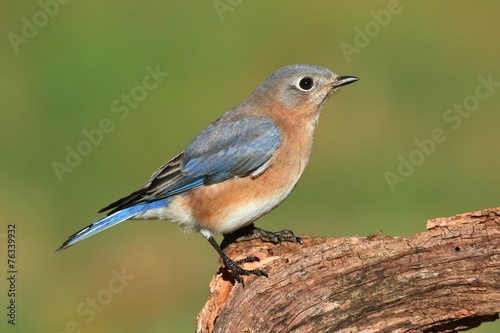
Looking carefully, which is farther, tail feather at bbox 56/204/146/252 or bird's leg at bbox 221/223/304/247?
tail feather at bbox 56/204/146/252

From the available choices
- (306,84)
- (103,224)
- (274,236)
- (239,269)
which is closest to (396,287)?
(239,269)

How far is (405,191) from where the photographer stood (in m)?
15.2

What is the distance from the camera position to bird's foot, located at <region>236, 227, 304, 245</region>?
31.0 feet

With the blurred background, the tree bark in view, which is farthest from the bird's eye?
the blurred background

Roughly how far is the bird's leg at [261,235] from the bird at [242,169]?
0.04 feet

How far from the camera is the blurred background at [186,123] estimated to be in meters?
13.6

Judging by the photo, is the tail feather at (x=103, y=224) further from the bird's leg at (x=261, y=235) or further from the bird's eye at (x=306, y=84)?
the bird's eye at (x=306, y=84)

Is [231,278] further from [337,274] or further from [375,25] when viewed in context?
[375,25]

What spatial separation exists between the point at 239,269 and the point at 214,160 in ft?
4.92

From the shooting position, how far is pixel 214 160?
10.1m

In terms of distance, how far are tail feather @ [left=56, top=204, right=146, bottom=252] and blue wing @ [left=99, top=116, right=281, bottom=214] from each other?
0.07 meters

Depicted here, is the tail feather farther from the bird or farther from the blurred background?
the blurred background

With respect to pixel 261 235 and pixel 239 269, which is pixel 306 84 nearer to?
pixel 261 235

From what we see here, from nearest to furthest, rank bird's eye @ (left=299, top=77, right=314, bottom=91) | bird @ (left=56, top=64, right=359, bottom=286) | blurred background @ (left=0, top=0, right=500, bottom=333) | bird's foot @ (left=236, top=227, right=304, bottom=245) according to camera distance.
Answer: bird's foot @ (left=236, top=227, right=304, bottom=245), bird @ (left=56, top=64, right=359, bottom=286), bird's eye @ (left=299, top=77, right=314, bottom=91), blurred background @ (left=0, top=0, right=500, bottom=333)
